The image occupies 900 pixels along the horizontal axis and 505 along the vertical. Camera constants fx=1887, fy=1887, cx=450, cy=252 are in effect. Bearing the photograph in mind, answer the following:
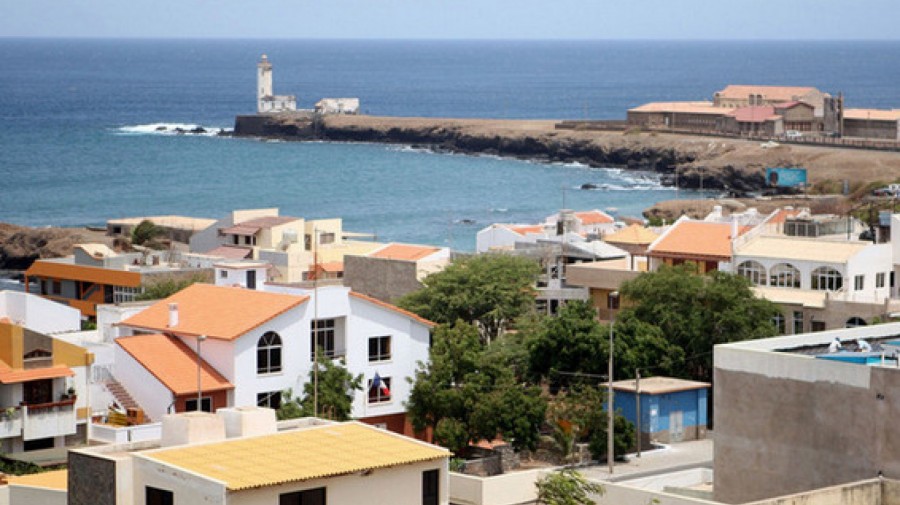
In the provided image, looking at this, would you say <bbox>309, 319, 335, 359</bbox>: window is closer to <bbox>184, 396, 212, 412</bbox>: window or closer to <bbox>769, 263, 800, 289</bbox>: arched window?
<bbox>184, 396, 212, 412</bbox>: window

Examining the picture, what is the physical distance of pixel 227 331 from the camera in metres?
31.5

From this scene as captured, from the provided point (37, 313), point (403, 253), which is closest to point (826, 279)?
point (403, 253)

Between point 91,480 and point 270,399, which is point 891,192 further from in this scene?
point 91,480

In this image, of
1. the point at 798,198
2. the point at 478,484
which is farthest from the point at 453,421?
the point at 798,198

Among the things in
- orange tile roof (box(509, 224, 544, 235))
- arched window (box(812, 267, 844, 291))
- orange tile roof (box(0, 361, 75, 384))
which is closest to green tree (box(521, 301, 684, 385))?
arched window (box(812, 267, 844, 291))

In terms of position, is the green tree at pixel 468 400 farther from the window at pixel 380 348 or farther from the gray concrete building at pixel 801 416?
the gray concrete building at pixel 801 416

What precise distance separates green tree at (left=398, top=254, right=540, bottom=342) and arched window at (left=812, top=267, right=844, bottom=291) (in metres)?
6.66

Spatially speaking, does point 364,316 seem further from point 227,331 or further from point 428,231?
point 428,231

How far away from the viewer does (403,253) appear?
52.4 metres

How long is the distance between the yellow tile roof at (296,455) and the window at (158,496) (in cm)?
28

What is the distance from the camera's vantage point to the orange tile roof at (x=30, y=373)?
96.4 feet

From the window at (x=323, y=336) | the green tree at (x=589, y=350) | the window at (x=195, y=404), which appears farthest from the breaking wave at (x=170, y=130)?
the window at (x=195, y=404)

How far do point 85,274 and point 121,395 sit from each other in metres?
22.0

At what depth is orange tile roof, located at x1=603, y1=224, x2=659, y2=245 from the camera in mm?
55219
